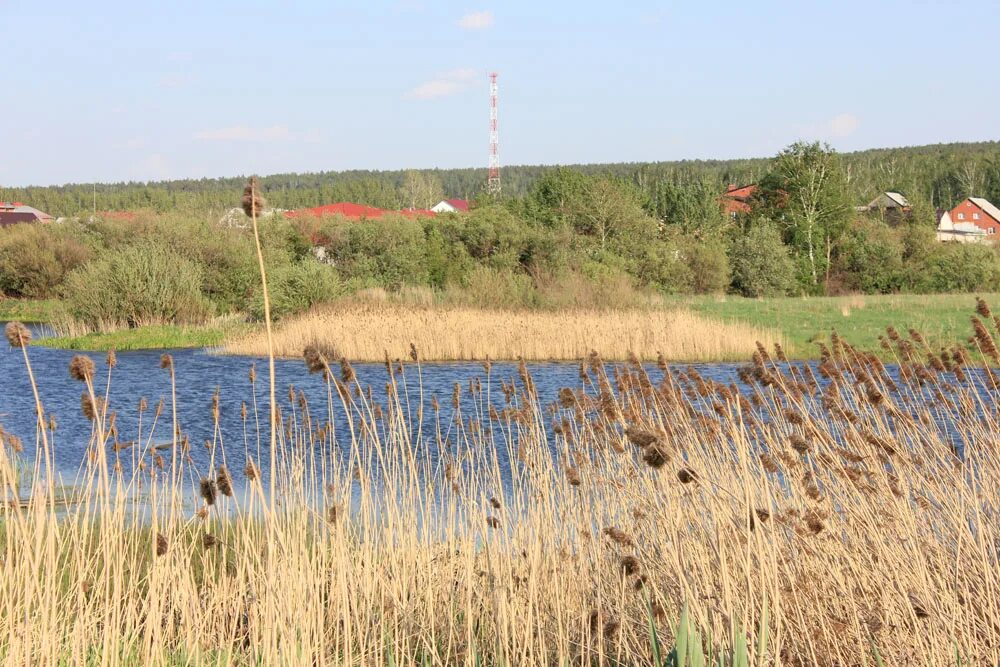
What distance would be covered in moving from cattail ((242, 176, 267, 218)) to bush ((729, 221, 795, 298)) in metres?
44.0

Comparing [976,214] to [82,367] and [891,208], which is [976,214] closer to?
[891,208]

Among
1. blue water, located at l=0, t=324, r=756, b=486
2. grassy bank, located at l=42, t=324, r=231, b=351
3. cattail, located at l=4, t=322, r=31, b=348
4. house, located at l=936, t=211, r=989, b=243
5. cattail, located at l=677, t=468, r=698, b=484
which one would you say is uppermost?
cattail, located at l=4, t=322, r=31, b=348

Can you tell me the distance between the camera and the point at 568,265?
3772 centimetres

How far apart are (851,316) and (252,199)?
2824 centimetres

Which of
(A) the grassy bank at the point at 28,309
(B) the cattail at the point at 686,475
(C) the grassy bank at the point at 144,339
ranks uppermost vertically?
(B) the cattail at the point at 686,475

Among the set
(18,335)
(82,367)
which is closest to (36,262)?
(18,335)

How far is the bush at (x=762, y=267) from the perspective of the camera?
4569 cm

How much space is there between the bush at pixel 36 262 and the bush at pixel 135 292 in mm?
12051

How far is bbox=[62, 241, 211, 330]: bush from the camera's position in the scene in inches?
1148

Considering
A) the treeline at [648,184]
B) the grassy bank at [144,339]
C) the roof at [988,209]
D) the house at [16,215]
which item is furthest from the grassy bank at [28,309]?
the roof at [988,209]

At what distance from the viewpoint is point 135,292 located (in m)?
29.2

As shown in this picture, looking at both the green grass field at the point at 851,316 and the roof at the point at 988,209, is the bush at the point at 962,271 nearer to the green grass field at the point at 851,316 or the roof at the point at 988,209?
the green grass field at the point at 851,316

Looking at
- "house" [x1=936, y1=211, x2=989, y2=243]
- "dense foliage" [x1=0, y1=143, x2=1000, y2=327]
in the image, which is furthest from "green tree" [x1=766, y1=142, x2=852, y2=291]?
"house" [x1=936, y1=211, x2=989, y2=243]

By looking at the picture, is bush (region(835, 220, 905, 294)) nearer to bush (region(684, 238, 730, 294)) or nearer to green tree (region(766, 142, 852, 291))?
green tree (region(766, 142, 852, 291))
